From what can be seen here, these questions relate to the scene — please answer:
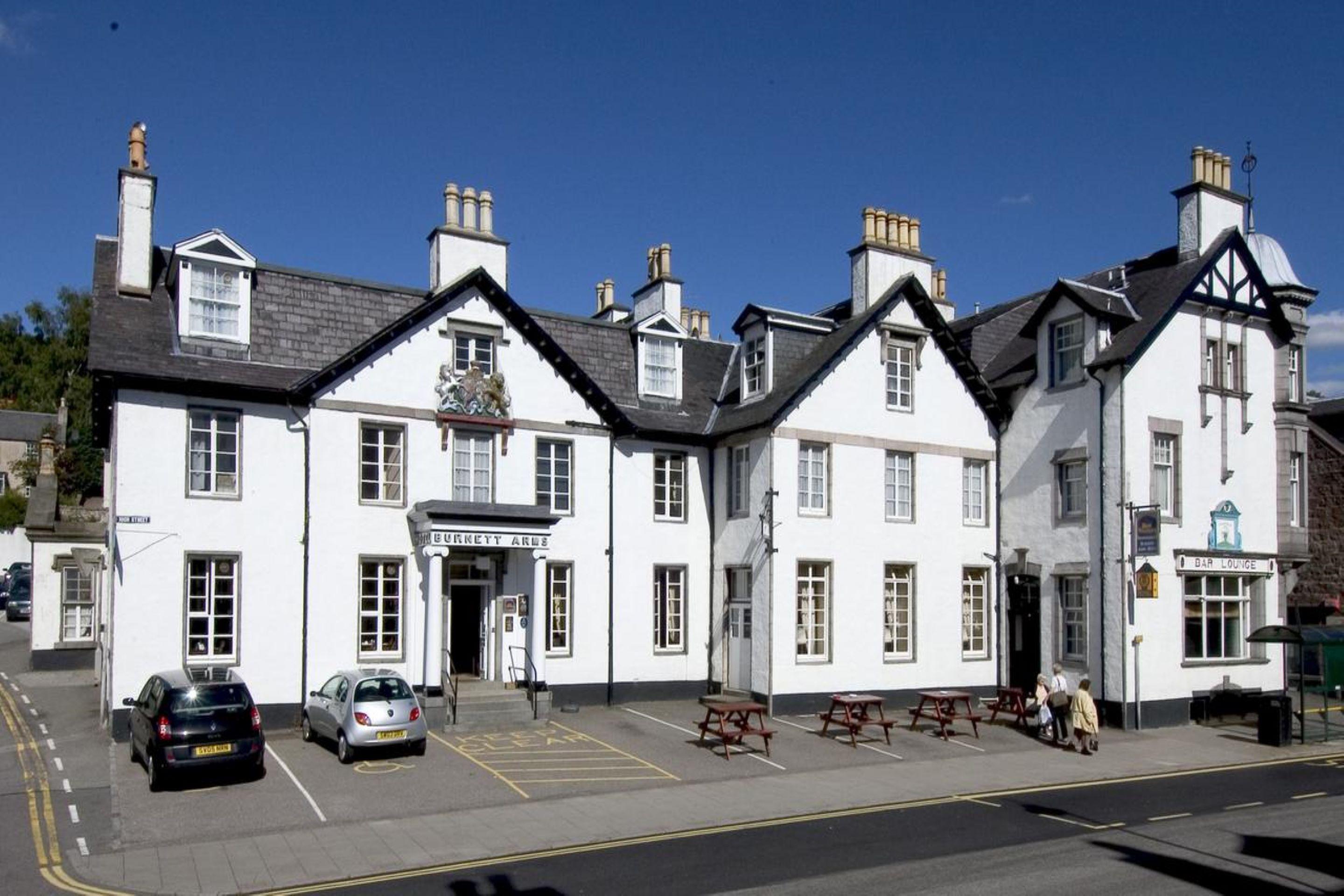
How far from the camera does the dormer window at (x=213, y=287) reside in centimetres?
2270

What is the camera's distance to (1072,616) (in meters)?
26.7

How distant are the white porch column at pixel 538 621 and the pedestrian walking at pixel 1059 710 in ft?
34.7

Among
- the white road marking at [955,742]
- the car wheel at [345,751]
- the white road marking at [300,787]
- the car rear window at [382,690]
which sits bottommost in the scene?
the white road marking at [955,742]

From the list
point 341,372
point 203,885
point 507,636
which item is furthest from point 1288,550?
point 203,885

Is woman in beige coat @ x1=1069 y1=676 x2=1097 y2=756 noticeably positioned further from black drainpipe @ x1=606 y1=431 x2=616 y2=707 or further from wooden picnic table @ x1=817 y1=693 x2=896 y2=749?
black drainpipe @ x1=606 y1=431 x2=616 y2=707

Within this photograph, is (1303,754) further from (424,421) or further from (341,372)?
(341,372)

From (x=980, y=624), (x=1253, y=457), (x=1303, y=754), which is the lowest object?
(x=1303, y=754)

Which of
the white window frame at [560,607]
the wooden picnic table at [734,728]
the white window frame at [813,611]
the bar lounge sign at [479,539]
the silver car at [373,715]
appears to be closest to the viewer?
the silver car at [373,715]

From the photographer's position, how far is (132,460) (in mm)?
21297

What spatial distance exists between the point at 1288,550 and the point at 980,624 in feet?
24.9

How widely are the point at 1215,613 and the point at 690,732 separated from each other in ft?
43.2

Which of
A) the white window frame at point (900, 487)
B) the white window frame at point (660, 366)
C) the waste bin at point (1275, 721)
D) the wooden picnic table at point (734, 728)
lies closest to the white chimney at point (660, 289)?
the white window frame at point (660, 366)

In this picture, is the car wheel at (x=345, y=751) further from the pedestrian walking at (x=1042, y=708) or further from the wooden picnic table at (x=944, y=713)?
the pedestrian walking at (x=1042, y=708)

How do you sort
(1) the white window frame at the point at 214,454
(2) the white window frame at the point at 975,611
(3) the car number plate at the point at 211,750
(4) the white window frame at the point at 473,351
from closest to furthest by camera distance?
(3) the car number plate at the point at 211,750, (1) the white window frame at the point at 214,454, (4) the white window frame at the point at 473,351, (2) the white window frame at the point at 975,611
